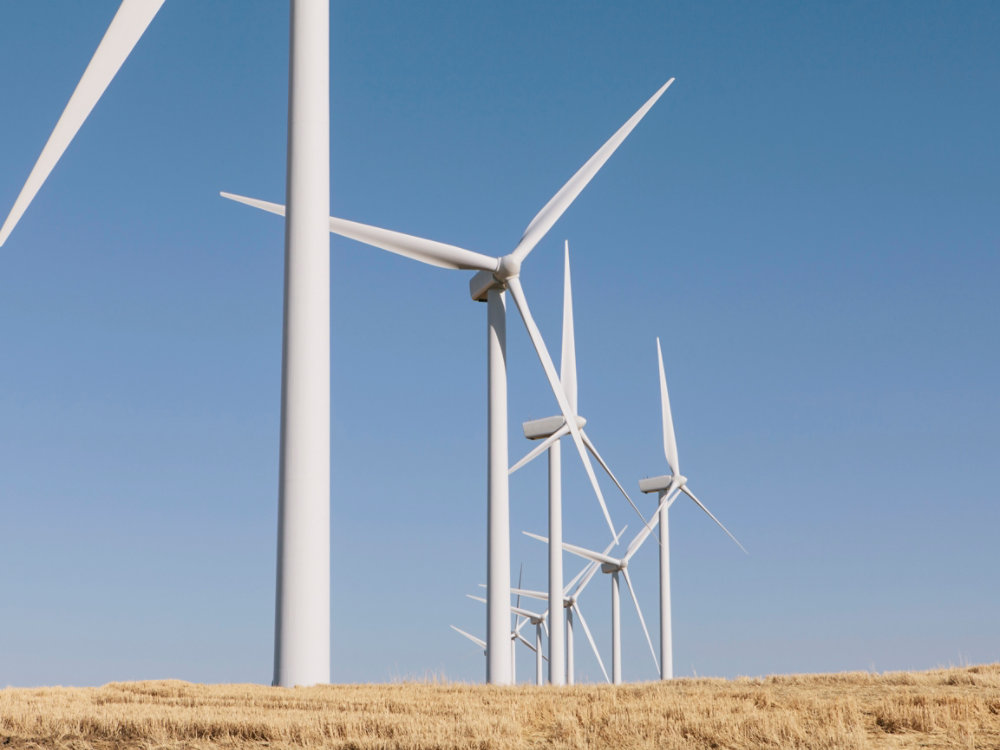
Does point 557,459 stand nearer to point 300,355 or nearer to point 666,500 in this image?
point 666,500

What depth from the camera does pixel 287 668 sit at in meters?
24.6

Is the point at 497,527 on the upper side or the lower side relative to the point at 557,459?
lower

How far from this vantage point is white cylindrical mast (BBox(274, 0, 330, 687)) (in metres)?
24.8

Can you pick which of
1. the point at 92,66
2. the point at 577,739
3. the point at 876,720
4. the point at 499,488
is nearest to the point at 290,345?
the point at 92,66

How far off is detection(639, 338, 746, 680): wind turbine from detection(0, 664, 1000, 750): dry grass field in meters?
45.3

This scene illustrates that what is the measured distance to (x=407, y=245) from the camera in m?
44.5

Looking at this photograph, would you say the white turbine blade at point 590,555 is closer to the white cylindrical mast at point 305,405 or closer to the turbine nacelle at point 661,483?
the turbine nacelle at point 661,483

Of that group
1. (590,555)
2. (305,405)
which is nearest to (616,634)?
(590,555)

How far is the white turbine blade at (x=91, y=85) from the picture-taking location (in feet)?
77.8

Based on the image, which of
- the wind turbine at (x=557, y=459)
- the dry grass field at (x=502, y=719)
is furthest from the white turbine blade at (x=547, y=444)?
→ the dry grass field at (x=502, y=719)

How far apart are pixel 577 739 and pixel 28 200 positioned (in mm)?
15494

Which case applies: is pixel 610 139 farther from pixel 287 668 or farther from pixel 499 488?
pixel 287 668

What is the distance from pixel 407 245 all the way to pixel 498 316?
14.8ft

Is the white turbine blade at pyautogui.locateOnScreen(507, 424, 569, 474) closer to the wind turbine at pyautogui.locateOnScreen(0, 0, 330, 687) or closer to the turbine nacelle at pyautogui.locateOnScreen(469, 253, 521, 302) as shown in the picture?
the turbine nacelle at pyautogui.locateOnScreen(469, 253, 521, 302)
